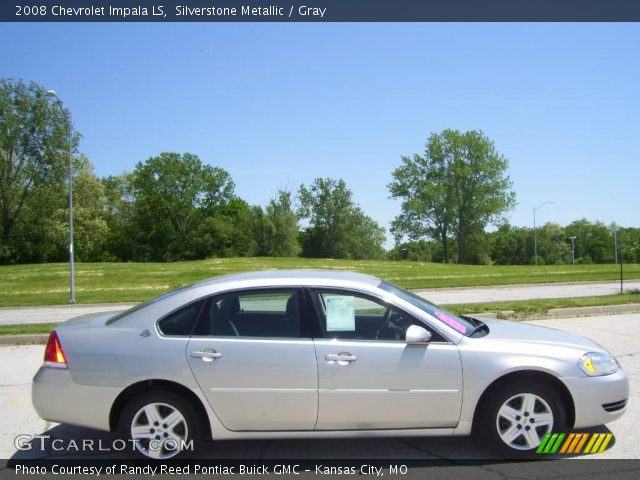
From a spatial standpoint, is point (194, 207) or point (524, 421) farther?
point (194, 207)

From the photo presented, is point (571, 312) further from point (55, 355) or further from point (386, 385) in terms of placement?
point (55, 355)

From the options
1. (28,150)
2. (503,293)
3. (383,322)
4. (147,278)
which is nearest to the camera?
(383,322)

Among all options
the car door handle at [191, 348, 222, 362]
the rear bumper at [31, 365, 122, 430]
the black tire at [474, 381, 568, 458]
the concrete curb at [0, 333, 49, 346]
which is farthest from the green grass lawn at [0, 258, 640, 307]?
the black tire at [474, 381, 568, 458]

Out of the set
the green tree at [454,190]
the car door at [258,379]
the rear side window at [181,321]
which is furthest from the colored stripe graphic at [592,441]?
the green tree at [454,190]

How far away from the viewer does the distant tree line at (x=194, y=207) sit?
5078cm

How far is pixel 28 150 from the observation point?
5109 cm

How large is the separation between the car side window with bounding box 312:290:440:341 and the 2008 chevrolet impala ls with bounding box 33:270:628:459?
12mm

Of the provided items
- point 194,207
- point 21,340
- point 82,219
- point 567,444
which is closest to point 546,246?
point 194,207

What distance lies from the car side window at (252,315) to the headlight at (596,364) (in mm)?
2291

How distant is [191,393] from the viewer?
13.7 feet

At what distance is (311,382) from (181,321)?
1156 mm

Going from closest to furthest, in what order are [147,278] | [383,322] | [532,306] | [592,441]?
1. [592,441]
2. [383,322]
3. [532,306]
4. [147,278]

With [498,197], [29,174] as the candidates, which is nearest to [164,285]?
[29,174]

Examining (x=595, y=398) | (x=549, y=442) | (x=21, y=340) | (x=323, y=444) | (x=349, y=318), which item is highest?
(x=349, y=318)
